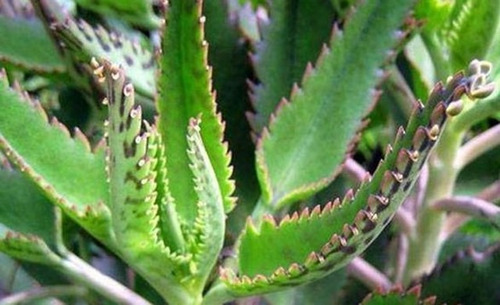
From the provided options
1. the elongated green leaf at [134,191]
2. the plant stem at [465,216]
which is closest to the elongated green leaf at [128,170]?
the elongated green leaf at [134,191]

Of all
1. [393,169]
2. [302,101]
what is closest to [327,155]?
[302,101]

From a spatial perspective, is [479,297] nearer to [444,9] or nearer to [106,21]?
[444,9]

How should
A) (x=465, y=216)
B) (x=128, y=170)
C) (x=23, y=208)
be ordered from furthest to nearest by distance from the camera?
(x=465, y=216)
(x=23, y=208)
(x=128, y=170)

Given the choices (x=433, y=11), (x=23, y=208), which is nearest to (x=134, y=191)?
(x=23, y=208)

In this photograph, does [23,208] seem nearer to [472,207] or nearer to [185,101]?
[185,101]

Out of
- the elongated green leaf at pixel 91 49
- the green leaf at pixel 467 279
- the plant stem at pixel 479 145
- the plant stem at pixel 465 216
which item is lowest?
the plant stem at pixel 465 216

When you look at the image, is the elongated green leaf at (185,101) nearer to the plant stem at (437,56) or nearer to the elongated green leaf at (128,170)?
the elongated green leaf at (128,170)
